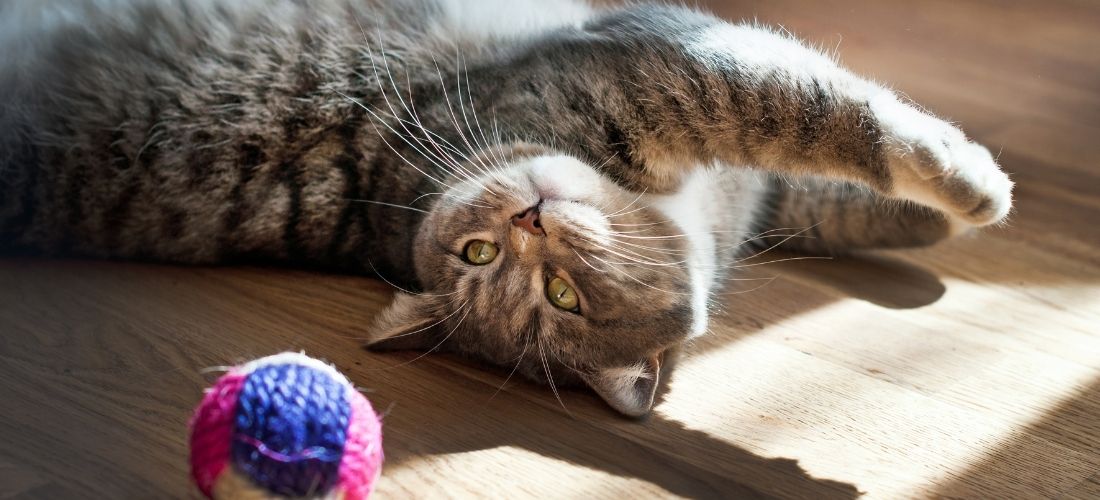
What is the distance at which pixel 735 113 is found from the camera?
182cm

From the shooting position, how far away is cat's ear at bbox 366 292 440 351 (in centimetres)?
179

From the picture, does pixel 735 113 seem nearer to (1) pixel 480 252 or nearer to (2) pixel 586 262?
(2) pixel 586 262

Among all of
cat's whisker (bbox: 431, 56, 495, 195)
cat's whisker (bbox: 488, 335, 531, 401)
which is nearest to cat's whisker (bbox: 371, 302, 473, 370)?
cat's whisker (bbox: 488, 335, 531, 401)

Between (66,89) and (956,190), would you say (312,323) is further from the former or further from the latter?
(956,190)

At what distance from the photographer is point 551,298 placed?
1.79m

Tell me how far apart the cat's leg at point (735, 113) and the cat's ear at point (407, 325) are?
0.43 meters

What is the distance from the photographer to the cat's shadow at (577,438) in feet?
4.95

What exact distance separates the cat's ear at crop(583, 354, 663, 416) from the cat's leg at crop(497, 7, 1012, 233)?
39 cm

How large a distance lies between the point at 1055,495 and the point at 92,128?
1.89m

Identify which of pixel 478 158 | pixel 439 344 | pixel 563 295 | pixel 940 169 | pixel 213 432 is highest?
pixel 940 169

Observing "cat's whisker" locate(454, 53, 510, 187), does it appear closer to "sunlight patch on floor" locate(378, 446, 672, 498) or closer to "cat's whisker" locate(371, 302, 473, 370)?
"cat's whisker" locate(371, 302, 473, 370)

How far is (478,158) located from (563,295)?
34 centimetres

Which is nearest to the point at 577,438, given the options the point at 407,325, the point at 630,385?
the point at 630,385

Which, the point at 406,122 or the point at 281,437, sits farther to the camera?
the point at 406,122
